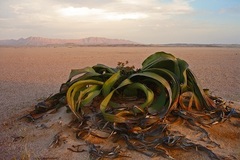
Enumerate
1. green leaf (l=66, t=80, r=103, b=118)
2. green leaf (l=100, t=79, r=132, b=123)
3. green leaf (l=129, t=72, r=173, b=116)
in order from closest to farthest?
1. green leaf (l=100, t=79, r=132, b=123)
2. green leaf (l=129, t=72, r=173, b=116)
3. green leaf (l=66, t=80, r=103, b=118)

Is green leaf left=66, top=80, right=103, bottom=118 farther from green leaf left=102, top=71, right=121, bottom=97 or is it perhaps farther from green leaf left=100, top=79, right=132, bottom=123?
green leaf left=100, top=79, right=132, bottom=123

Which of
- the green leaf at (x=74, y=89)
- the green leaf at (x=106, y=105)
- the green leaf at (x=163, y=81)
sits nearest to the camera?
the green leaf at (x=106, y=105)

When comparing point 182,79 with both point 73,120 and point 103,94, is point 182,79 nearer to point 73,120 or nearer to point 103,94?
point 103,94

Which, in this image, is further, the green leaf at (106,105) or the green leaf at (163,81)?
the green leaf at (163,81)

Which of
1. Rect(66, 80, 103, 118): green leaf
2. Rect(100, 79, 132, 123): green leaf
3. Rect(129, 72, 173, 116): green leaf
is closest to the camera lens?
Rect(100, 79, 132, 123): green leaf

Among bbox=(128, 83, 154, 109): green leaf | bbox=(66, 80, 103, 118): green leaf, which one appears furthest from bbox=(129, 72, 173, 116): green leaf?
bbox=(66, 80, 103, 118): green leaf

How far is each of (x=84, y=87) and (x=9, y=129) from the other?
92cm

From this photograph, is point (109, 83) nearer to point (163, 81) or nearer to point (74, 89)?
point (74, 89)

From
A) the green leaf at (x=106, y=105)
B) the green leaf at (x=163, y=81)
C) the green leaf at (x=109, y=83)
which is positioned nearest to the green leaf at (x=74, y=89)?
the green leaf at (x=109, y=83)

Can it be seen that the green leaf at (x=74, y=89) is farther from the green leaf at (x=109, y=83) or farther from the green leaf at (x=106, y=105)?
the green leaf at (x=106, y=105)

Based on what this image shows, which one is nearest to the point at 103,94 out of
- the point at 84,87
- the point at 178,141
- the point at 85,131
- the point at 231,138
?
the point at 84,87

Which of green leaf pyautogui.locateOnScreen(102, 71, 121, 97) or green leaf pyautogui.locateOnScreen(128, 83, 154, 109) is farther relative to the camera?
green leaf pyautogui.locateOnScreen(102, 71, 121, 97)

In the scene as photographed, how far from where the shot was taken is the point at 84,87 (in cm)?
361

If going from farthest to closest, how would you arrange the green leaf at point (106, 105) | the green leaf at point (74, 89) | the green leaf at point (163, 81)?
1. the green leaf at point (74, 89)
2. the green leaf at point (163, 81)
3. the green leaf at point (106, 105)
